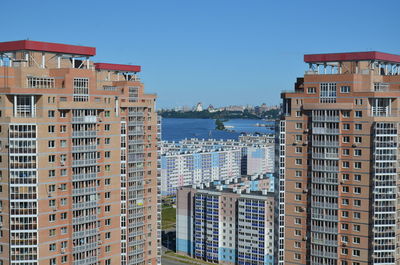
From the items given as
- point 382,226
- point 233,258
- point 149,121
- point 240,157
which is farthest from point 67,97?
point 240,157

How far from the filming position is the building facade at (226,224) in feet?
268

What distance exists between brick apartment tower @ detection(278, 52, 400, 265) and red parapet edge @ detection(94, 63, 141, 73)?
2011cm

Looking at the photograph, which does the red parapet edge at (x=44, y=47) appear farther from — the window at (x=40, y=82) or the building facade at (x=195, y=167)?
the building facade at (x=195, y=167)

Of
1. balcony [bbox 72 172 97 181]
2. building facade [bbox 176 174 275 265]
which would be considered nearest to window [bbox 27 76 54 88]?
balcony [bbox 72 172 97 181]

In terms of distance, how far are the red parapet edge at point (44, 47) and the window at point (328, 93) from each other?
720 inches

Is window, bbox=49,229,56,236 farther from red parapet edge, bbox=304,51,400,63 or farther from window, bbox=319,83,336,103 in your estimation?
red parapet edge, bbox=304,51,400,63

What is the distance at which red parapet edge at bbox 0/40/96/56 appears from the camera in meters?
40.6

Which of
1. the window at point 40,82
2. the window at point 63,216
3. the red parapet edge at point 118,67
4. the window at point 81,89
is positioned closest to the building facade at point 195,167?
the red parapet edge at point 118,67

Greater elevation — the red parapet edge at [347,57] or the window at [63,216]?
the red parapet edge at [347,57]

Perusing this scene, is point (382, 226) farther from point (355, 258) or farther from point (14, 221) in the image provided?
point (14, 221)

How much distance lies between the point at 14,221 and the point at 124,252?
1650 centimetres

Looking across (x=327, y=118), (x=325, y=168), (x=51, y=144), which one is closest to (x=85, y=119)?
(x=51, y=144)

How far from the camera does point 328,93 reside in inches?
1780

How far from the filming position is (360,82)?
146 ft
